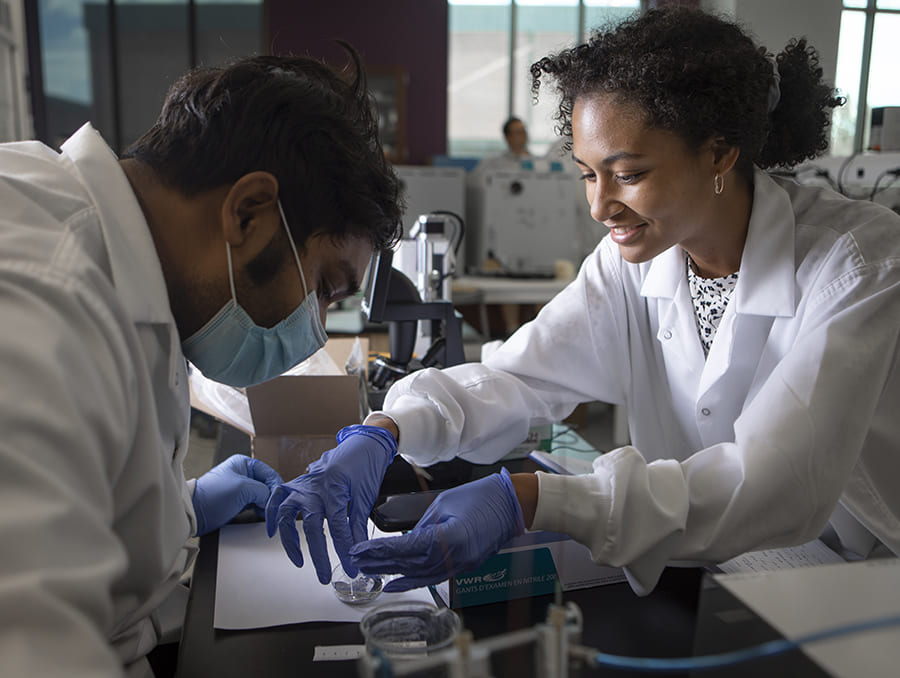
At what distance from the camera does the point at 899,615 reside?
0.43 m

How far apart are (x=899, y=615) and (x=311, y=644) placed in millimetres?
597

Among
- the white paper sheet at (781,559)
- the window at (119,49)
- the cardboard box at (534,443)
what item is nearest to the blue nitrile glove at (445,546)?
the white paper sheet at (781,559)

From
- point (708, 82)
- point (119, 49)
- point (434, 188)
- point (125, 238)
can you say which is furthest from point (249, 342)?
point (119, 49)

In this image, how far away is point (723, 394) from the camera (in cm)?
125

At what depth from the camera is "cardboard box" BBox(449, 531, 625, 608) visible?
85 centimetres

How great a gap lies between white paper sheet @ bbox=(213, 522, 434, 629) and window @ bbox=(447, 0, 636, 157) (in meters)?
6.77

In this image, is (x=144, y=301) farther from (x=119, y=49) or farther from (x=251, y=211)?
(x=119, y=49)

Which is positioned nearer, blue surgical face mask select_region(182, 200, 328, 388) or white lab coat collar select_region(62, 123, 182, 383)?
white lab coat collar select_region(62, 123, 182, 383)

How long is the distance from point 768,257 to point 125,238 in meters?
0.99

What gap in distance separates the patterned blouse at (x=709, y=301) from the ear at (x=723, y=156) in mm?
219

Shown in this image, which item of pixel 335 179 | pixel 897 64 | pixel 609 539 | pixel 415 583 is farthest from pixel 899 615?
pixel 897 64

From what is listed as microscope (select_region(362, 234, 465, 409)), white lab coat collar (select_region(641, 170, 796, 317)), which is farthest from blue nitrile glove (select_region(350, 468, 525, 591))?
microscope (select_region(362, 234, 465, 409))

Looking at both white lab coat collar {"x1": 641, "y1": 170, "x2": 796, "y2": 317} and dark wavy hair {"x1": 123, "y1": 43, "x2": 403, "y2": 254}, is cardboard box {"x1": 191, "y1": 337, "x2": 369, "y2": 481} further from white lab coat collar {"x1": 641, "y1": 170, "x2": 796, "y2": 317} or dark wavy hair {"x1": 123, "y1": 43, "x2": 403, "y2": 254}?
white lab coat collar {"x1": 641, "y1": 170, "x2": 796, "y2": 317}

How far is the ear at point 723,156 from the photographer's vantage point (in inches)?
46.6
